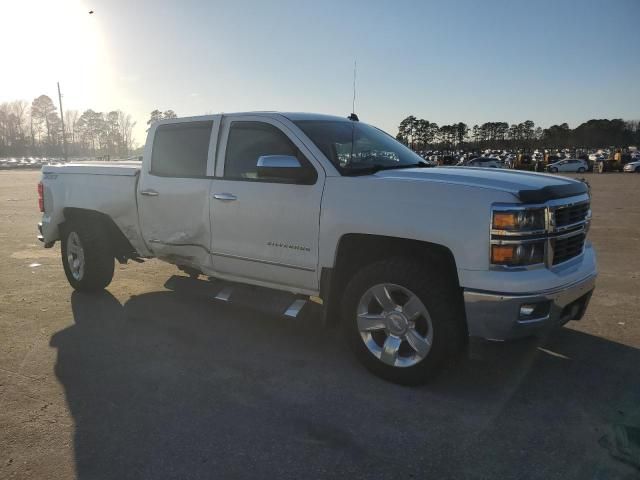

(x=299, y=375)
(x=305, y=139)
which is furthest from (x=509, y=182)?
(x=299, y=375)

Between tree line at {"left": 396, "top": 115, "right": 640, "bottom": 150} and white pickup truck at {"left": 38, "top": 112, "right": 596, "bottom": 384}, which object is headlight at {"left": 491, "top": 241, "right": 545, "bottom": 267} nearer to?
white pickup truck at {"left": 38, "top": 112, "right": 596, "bottom": 384}

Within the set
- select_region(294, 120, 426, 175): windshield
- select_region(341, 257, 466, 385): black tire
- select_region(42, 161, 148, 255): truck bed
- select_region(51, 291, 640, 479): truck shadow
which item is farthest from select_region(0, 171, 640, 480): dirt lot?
select_region(294, 120, 426, 175): windshield

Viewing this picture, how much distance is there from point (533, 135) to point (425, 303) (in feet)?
489

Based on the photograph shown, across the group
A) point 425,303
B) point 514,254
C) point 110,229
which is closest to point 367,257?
point 425,303

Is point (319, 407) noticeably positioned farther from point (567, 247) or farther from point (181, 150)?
point (181, 150)

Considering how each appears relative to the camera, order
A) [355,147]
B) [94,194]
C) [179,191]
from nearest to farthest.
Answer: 1. [355,147]
2. [179,191]
3. [94,194]

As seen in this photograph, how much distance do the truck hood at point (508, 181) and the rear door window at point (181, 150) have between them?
184 cm

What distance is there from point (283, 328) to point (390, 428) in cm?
202

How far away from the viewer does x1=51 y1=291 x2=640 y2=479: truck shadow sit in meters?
2.71

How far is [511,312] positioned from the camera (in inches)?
121

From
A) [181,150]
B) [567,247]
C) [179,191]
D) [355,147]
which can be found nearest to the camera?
[567,247]

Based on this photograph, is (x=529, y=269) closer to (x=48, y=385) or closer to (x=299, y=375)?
(x=299, y=375)

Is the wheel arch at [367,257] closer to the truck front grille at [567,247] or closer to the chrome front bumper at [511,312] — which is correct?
the chrome front bumper at [511,312]

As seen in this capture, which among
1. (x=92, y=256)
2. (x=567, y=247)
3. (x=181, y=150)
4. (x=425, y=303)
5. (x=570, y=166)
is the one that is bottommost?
(x=570, y=166)
